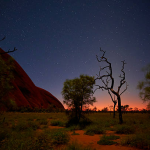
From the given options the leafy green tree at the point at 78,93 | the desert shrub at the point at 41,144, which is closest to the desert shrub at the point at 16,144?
the desert shrub at the point at 41,144

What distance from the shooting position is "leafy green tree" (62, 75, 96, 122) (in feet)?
54.3

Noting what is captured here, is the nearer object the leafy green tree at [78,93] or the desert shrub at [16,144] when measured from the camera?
the desert shrub at [16,144]

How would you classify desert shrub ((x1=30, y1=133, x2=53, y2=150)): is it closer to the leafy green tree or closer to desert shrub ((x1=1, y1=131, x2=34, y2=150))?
desert shrub ((x1=1, y1=131, x2=34, y2=150))

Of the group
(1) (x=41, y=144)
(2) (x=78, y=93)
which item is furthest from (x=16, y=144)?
(2) (x=78, y=93)

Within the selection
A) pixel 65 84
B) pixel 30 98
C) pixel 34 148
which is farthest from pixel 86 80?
pixel 30 98

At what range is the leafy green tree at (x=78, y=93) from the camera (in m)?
16.6

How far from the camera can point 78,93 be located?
663 inches

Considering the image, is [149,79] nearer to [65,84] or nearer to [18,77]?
[65,84]

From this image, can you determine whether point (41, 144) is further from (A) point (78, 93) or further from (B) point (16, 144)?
(A) point (78, 93)

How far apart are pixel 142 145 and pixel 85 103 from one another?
11558 mm

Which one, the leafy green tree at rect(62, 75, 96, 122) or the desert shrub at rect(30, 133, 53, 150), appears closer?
the desert shrub at rect(30, 133, 53, 150)

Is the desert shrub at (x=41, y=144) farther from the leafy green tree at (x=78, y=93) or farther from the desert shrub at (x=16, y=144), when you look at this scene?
the leafy green tree at (x=78, y=93)

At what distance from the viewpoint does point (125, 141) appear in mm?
6012

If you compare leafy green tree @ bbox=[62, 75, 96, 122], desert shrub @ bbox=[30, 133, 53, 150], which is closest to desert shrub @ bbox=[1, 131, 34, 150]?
desert shrub @ bbox=[30, 133, 53, 150]
